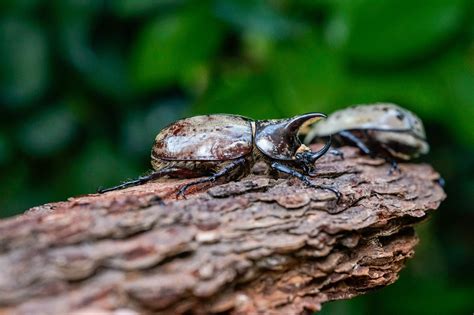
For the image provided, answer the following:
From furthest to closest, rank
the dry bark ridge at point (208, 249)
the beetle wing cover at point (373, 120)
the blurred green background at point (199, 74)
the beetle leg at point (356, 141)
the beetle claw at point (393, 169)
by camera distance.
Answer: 1. the blurred green background at point (199, 74)
2. the beetle wing cover at point (373, 120)
3. the beetle leg at point (356, 141)
4. the beetle claw at point (393, 169)
5. the dry bark ridge at point (208, 249)

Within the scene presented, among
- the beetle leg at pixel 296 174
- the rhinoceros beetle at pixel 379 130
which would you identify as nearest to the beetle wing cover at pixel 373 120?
the rhinoceros beetle at pixel 379 130

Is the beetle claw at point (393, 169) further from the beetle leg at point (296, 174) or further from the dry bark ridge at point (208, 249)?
the beetle leg at point (296, 174)

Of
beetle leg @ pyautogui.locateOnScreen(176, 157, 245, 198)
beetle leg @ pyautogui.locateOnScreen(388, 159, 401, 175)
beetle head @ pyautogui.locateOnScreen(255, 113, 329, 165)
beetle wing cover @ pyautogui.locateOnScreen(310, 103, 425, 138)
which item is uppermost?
beetle head @ pyautogui.locateOnScreen(255, 113, 329, 165)

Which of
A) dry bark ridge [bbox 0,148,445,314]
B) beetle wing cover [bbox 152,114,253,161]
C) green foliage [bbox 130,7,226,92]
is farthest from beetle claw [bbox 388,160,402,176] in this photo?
green foliage [bbox 130,7,226,92]

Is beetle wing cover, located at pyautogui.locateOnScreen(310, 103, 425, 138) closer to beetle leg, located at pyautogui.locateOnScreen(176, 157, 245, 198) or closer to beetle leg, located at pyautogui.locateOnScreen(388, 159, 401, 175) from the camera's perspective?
beetle leg, located at pyautogui.locateOnScreen(388, 159, 401, 175)

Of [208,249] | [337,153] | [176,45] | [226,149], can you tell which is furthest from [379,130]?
[208,249]

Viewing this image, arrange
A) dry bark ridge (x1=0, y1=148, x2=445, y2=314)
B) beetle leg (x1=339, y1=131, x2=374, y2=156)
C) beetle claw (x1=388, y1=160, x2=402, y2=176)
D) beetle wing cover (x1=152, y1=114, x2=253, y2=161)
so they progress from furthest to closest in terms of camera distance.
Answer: beetle leg (x1=339, y1=131, x2=374, y2=156) < beetle claw (x1=388, y1=160, x2=402, y2=176) < beetle wing cover (x1=152, y1=114, x2=253, y2=161) < dry bark ridge (x1=0, y1=148, x2=445, y2=314)

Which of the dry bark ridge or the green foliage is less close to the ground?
the green foliage
